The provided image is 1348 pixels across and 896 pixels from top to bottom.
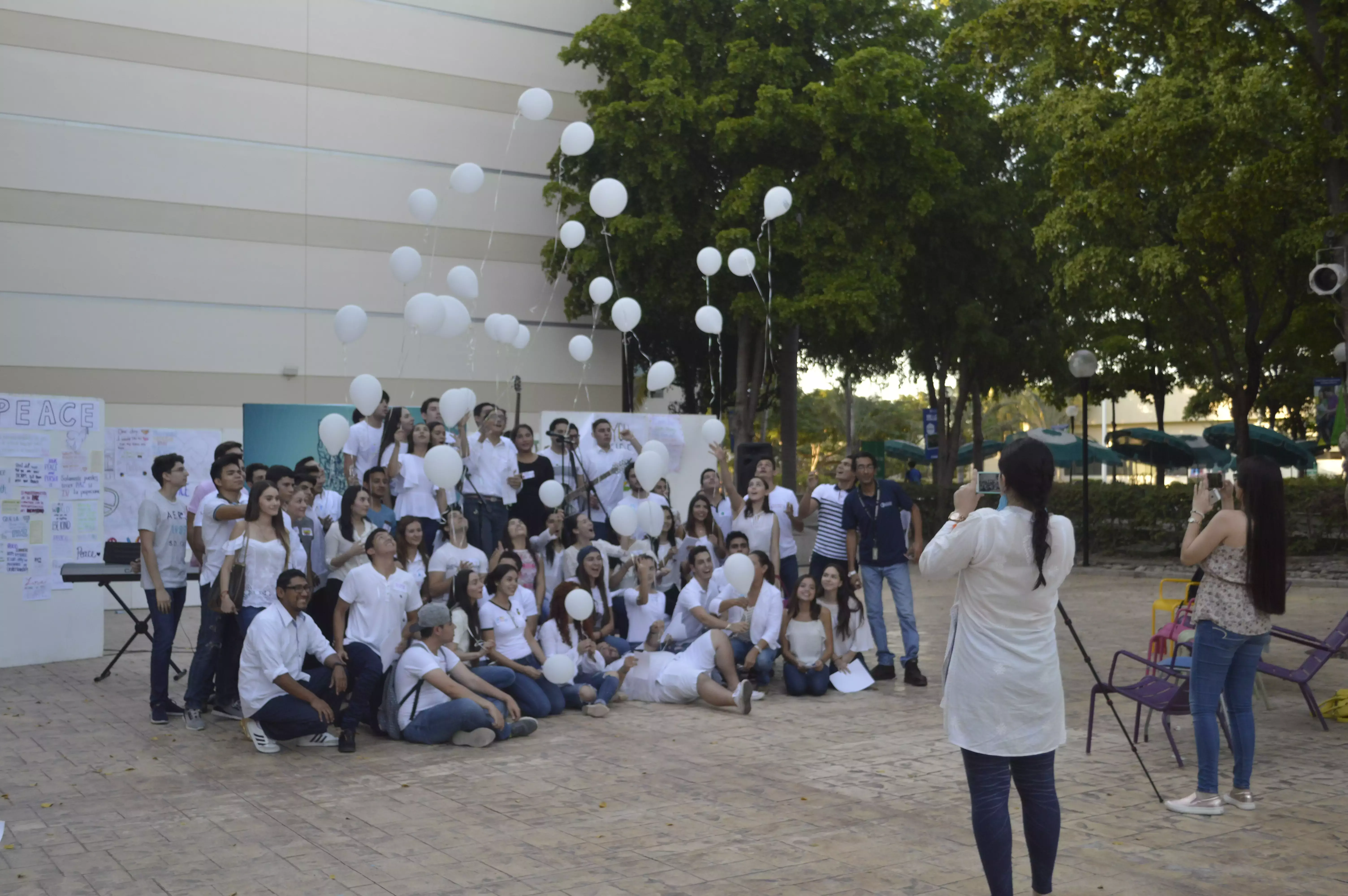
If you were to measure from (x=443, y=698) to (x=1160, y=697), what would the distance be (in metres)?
4.41

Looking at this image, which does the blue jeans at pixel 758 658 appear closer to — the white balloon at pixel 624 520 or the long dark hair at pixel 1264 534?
the white balloon at pixel 624 520

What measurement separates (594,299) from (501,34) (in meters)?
Answer: 9.61

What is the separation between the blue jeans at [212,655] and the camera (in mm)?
8617

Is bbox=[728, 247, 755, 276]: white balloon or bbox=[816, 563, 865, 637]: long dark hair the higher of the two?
bbox=[728, 247, 755, 276]: white balloon

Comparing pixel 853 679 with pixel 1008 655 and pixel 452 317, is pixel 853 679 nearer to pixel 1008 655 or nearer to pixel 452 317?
pixel 452 317

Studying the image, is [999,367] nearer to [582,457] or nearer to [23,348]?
[582,457]

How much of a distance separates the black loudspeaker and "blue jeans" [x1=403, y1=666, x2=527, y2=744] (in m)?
8.48

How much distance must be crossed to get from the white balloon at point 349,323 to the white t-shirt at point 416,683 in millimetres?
4537

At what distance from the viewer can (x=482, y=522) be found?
34.9ft

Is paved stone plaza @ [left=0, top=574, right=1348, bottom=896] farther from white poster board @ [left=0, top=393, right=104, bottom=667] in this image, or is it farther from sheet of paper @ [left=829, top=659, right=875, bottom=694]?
white poster board @ [left=0, top=393, right=104, bottom=667]

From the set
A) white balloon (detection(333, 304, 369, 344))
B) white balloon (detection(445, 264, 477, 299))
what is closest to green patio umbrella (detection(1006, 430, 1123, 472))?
white balloon (detection(445, 264, 477, 299))

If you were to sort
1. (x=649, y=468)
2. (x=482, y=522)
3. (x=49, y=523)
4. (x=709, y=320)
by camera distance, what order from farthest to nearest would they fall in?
1. (x=709, y=320)
2. (x=49, y=523)
3. (x=649, y=468)
4. (x=482, y=522)

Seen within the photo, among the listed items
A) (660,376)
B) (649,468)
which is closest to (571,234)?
(660,376)

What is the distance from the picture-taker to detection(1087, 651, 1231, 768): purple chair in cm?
699
